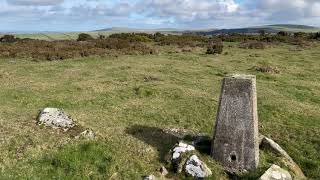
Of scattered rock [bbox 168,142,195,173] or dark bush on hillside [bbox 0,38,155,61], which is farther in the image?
dark bush on hillside [bbox 0,38,155,61]

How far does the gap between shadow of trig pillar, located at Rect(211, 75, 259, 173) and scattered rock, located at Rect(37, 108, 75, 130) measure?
500 cm

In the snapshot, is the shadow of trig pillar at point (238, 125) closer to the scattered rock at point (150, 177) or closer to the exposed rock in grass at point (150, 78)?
the scattered rock at point (150, 177)

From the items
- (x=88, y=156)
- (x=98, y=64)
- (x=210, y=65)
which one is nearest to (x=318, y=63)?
(x=210, y=65)

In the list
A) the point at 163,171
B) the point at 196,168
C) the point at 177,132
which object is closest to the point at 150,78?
the point at 177,132

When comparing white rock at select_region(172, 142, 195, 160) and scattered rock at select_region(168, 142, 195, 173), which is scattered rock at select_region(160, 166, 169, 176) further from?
white rock at select_region(172, 142, 195, 160)

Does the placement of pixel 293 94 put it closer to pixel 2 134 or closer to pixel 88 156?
pixel 88 156

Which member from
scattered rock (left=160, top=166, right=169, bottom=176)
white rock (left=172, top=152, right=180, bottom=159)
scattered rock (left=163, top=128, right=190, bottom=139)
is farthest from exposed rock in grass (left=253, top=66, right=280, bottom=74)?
scattered rock (left=160, top=166, right=169, bottom=176)

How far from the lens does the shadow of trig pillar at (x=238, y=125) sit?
12539 mm

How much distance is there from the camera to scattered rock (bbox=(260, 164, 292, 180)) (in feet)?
38.8

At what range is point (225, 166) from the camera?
1288 centimetres

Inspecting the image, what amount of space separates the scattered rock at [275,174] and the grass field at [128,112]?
1.29 ft

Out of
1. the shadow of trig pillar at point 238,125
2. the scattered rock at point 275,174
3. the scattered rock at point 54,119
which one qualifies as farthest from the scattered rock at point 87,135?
the scattered rock at point 275,174

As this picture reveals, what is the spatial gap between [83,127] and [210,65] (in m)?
18.2

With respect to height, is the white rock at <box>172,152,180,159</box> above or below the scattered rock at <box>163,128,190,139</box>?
above
